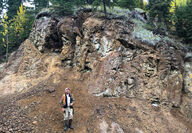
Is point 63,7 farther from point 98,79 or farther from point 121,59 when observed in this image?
point 98,79

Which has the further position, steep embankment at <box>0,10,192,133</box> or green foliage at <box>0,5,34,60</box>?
green foliage at <box>0,5,34,60</box>

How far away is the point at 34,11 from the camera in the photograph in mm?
20594

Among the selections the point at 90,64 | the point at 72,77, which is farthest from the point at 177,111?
the point at 72,77

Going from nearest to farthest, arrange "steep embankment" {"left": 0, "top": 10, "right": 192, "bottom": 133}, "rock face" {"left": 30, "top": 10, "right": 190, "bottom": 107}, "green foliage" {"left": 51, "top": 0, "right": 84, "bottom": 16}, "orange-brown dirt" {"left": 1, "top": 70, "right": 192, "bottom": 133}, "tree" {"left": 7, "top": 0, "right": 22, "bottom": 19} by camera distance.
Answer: "orange-brown dirt" {"left": 1, "top": 70, "right": 192, "bottom": 133} → "steep embankment" {"left": 0, "top": 10, "right": 192, "bottom": 133} → "rock face" {"left": 30, "top": 10, "right": 190, "bottom": 107} → "green foliage" {"left": 51, "top": 0, "right": 84, "bottom": 16} → "tree" {"left": 7, "top": 0, "right": 22, "bottom": 19}

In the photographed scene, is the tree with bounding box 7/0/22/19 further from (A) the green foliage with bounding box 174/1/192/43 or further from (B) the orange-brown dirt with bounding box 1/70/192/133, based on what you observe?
(A) the green foliage with bounding box 174/1/192/43

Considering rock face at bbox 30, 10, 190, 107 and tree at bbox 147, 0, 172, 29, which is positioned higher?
tree at bbox 147, 0, 172, 29

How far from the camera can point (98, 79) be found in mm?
12055

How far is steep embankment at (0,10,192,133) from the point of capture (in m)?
8.92

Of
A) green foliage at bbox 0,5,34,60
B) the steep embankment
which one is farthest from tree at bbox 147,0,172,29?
green foliage at bbox 0,5,34,60

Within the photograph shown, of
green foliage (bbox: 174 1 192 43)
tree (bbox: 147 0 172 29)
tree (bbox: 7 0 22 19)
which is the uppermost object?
tree (bbox: 7 0 22 19)

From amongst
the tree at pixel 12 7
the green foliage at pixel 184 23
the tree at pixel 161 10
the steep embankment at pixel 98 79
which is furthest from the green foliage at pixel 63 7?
the tree at pixel 12 7

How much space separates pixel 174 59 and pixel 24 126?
13.2 m

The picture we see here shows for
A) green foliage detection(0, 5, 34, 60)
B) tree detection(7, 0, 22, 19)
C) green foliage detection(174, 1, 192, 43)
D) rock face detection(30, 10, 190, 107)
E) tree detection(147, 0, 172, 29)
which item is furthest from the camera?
tree detection(7, 0, 22, 19)

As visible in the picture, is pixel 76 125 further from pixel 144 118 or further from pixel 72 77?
pixel 72 77
